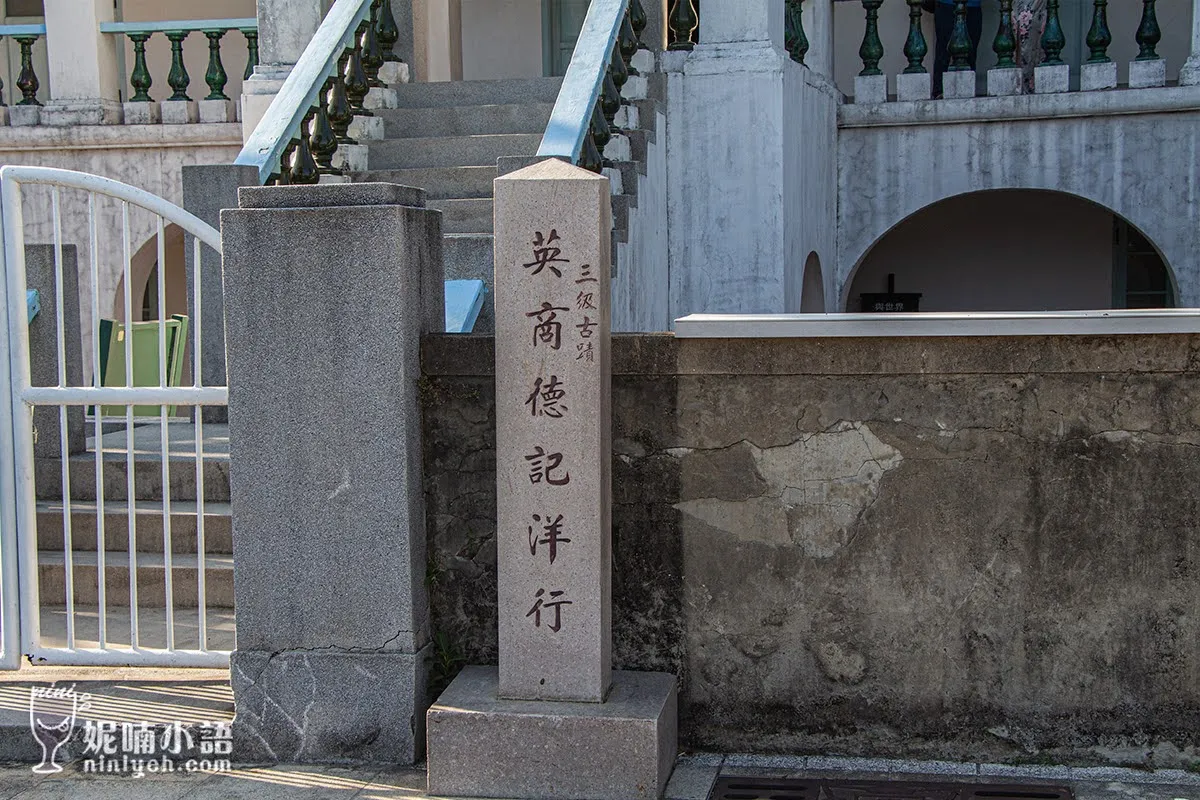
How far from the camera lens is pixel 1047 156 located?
11.0 m

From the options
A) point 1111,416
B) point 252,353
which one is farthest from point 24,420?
point 1111,416

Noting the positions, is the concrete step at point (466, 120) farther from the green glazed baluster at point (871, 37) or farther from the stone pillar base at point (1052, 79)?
the stone pillar base at point (1052, 79)

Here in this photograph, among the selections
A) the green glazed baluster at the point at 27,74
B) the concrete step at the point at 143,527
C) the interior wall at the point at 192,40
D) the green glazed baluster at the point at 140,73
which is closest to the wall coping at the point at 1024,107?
the green glazed baluster at the point at 140,73

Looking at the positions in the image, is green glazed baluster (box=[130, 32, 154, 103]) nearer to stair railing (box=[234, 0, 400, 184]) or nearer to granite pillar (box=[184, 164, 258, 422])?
stair railing (box=[234, 0, 400, 184])

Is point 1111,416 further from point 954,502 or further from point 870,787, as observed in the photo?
point 870,787

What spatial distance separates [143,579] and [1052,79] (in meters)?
7.70

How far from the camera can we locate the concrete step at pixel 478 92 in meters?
9.73

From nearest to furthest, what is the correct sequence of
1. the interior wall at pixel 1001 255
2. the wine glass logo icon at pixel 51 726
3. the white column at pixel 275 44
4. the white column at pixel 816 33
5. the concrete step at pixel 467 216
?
the wine glass logo icon at pixel 51 726 → the concrete step at pixel 467 216 → the white column at pixel 275 44 → the white column at pixel 816 33 → the interior wall at pixel 1001 255

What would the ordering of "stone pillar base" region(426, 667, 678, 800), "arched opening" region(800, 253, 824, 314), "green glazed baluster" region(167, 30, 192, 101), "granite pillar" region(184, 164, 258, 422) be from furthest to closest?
"green glazed baluster" region(167, 30, 192, 101)
"arched opening" region(800, 253, 824, 314)
"granite pillar" region(184, 164, 258, 422)
"stone pillar base" region(426, 667, 678, 800)

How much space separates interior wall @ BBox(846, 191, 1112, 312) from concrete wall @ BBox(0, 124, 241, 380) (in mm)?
6659

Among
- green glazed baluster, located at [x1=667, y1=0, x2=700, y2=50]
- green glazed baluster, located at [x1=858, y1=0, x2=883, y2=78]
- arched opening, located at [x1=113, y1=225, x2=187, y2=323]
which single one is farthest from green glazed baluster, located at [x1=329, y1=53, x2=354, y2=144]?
green glazed baluster, located at [x1=858, y1=0, x2=883, y2=78]

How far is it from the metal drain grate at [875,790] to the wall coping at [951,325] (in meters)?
1.58

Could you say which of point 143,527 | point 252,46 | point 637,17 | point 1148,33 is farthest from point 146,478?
point 1148,33

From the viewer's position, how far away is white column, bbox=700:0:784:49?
9.41m
